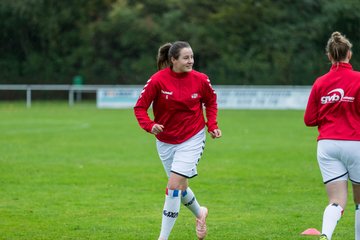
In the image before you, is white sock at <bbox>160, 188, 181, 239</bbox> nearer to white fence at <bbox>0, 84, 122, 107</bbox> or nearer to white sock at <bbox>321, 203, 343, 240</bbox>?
white sock at <bbox>321, 203, 343, 240</bbox>

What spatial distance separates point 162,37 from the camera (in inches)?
2094

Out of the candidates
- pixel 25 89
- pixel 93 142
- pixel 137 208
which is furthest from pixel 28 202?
pixel 25 89

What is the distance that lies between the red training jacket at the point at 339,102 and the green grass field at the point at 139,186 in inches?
82.2

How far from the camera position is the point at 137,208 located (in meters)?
11.4

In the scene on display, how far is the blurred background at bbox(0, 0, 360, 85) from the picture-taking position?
5056 centimetres

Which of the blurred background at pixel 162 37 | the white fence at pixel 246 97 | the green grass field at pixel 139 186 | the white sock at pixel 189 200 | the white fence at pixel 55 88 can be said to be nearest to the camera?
the white sock at pixel 189 200

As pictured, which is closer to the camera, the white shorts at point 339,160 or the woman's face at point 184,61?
the white shorts at point 339,160

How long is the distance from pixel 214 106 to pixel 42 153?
11264mm

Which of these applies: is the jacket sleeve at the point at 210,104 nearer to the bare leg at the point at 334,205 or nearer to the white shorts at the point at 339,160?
the white shorts at the point at 339,160

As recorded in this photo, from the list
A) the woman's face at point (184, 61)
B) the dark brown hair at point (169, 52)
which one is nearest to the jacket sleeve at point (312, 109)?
the woman's face at point (184, 61)

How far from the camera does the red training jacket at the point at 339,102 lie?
24.4ft

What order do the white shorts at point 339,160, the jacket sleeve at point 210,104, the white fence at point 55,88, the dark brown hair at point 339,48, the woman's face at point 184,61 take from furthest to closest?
the white fence at point 55,88
the jacket sleeve at point 210,104
the woman's face at point 184,61
the dark brown hair at point 339,48
the white shorts at point 339,160

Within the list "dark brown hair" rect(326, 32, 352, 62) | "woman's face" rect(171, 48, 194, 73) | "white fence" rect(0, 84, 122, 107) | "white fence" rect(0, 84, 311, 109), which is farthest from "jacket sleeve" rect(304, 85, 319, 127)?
"white fence" rect(0, 84, 122, 107)

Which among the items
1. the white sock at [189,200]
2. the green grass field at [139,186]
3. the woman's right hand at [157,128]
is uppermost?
the woman's right hand at [157,128]
